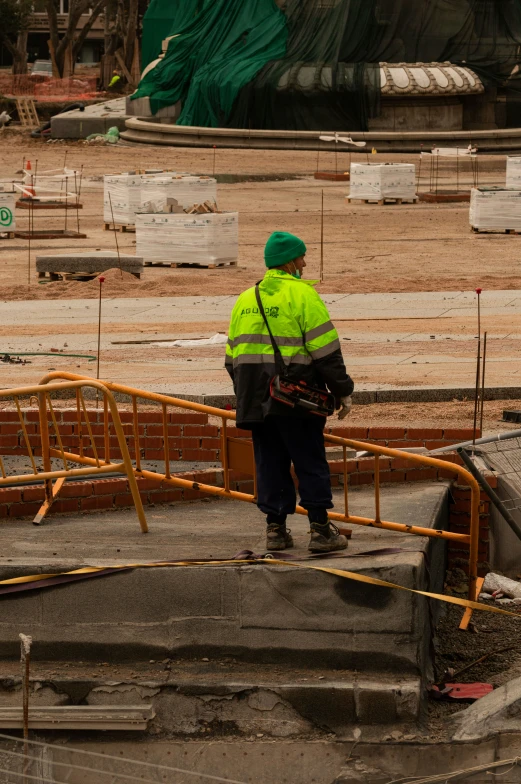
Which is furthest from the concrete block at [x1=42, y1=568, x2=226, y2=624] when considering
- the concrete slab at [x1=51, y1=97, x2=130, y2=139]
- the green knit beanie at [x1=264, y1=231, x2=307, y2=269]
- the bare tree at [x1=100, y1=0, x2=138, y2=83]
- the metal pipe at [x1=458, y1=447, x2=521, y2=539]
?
the bare tree at [x1=100, y1=0, x2=138, y2=83]

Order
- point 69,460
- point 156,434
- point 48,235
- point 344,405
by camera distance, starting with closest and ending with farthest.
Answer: point 344,405, point 69,460, point 156,434, point 48,235

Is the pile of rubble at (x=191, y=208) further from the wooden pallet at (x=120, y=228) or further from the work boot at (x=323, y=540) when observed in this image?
the work boot at (x=323, y=540)

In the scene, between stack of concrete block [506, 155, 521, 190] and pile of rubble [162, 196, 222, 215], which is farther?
stack of concrete block [506, 155, 521, 190]

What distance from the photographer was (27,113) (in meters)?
58.8

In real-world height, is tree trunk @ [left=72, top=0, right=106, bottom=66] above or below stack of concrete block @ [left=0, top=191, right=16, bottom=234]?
above

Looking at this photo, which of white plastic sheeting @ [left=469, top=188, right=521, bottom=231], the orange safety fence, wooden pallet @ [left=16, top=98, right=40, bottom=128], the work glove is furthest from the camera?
the orange safety fence

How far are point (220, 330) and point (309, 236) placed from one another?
11.6 metres

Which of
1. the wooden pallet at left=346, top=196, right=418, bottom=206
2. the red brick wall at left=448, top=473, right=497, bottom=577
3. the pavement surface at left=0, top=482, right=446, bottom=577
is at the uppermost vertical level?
the wooden pallet at left=346, top=196, right=418, bottom=206

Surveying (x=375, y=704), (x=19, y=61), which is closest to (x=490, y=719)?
(x=375, y=704)

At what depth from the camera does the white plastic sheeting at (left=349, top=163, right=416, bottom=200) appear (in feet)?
106

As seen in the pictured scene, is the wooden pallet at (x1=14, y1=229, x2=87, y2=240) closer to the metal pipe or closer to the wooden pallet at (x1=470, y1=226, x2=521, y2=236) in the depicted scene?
the wooden pallet at (x1=470, y1=226, x2=521, y2=236)

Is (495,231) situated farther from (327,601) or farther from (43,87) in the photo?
(43,87)

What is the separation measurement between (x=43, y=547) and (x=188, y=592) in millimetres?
1067

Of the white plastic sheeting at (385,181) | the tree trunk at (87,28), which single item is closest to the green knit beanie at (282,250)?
the white plastic sheeting at (385,181)
